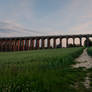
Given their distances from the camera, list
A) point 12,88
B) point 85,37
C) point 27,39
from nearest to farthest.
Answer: point 12,88 < point 85,37 < point 27,39

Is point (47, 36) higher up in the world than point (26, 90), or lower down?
higher up

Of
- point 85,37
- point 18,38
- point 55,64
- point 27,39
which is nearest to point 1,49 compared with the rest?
point 18,38

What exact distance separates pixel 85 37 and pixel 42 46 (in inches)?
873

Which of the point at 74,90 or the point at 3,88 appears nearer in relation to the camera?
the point at 3,88

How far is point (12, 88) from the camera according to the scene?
9.89 feet

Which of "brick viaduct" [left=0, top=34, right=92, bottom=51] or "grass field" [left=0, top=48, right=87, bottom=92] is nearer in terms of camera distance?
"grass field" [left=0, top=48, right=87, bottom=92]

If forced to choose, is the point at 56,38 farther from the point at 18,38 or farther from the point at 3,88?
the point at 3,88

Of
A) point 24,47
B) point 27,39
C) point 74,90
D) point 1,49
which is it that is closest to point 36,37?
point 27,39

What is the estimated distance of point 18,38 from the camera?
6188cm

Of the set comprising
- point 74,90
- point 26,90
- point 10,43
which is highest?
point 10,43

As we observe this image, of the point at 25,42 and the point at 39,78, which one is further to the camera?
the point at 25,42

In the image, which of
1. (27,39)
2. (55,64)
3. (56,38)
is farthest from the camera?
(27,39)

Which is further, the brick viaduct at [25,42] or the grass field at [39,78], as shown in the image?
the brick viaduct at [25,42]

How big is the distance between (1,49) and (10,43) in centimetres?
792
